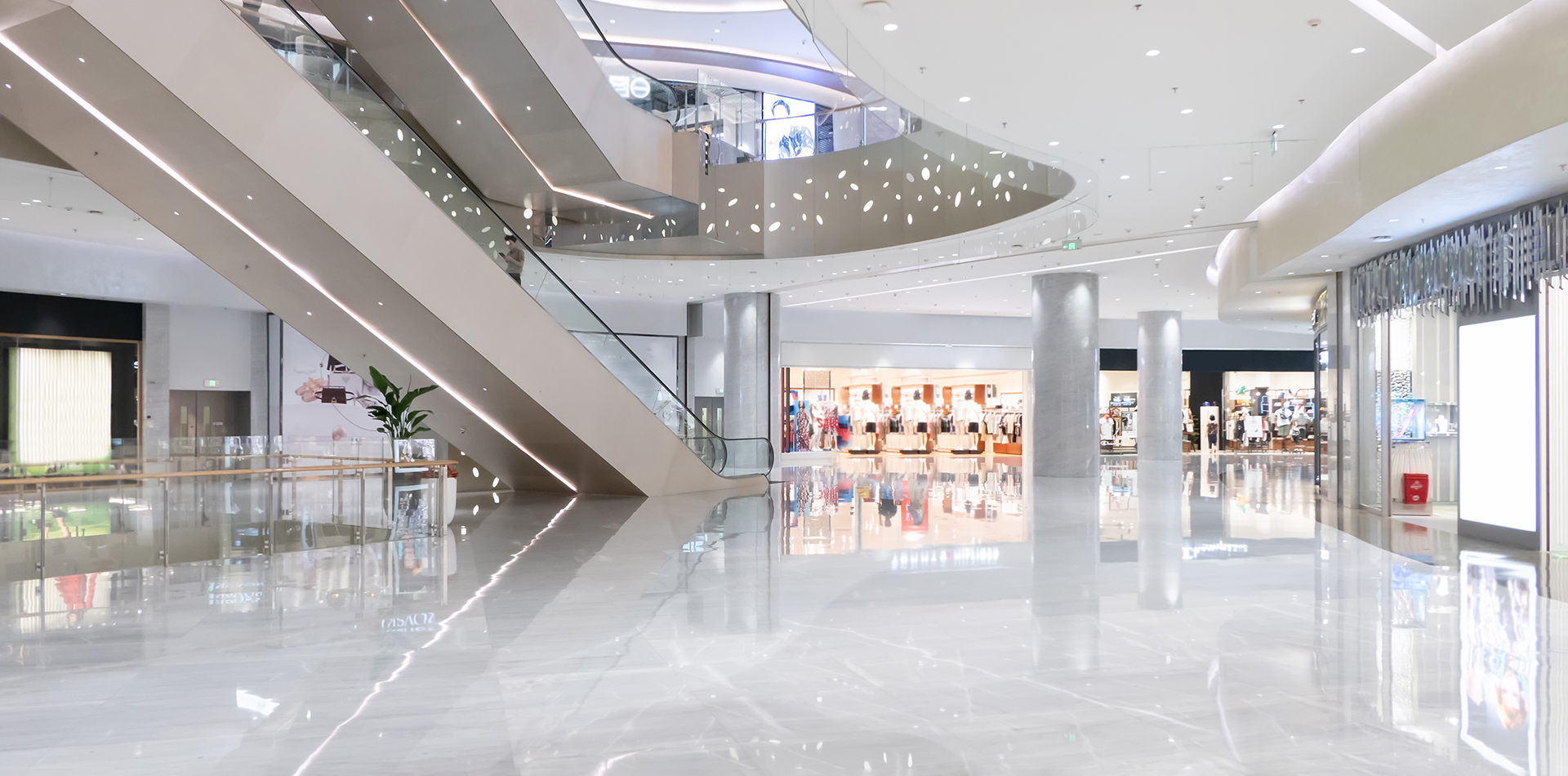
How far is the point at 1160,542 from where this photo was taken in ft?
31.6

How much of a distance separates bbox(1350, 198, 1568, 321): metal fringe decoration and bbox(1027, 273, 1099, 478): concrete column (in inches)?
250

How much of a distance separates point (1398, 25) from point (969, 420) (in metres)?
24.4

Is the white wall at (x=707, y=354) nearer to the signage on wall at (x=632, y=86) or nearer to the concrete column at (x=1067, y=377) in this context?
the concrete column at (x=1067, y=377)

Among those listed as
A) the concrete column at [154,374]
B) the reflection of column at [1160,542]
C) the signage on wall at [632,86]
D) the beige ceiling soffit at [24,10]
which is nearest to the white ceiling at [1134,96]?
the concrete column at [154,374]

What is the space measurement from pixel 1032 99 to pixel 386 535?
7114mm

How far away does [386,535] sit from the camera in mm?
9398

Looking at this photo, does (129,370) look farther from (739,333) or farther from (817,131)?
(817,131)

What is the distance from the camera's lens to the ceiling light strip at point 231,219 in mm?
7370

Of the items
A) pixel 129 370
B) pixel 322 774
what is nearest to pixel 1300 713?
pixel 322 774

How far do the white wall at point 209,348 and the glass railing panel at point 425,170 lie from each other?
7455mm

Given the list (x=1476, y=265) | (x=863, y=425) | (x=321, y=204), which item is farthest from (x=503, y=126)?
(x=863, y=425)

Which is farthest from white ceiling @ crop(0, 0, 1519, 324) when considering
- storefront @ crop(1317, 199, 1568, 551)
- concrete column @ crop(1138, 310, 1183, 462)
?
concrete column @ crop(1138, 310, 1183, 462)

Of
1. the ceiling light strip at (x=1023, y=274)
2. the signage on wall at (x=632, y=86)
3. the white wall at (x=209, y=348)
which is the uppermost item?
the signage on wall at (x=632, y=86)

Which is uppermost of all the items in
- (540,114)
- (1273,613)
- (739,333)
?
(540,114)
